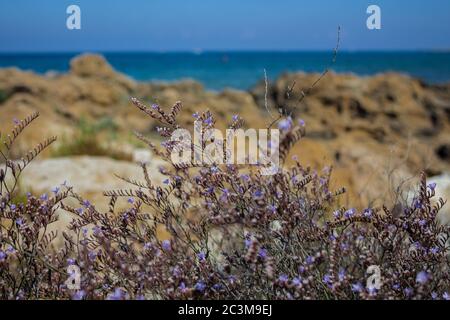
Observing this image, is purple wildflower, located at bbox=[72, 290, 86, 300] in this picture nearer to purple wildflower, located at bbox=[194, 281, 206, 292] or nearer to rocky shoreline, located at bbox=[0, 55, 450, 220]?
purple wildflower, located at bbox=[194, 281, 206, 292]

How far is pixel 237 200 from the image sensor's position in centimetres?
242

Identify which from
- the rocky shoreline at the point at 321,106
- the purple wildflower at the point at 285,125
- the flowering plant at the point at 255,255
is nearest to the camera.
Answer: the purple wildflower at the point at 285,125

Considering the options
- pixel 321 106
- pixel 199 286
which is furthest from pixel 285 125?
pixel 321 106

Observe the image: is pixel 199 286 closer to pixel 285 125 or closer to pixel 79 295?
pixel 79 295

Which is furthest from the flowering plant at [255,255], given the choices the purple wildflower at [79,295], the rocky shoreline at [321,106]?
the rocky shoreline at [321,106]

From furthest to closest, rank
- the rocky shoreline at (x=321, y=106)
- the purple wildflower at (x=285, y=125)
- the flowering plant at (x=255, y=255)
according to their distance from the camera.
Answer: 1. the rocky shoreline at (x=321, y=106)
2. the flowering plant at (x=255, y=255)
3. the purple wildflower at (x=285, y=125)

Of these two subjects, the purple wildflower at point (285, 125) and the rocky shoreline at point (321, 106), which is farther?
the rocky shoreline at point (321, 106)

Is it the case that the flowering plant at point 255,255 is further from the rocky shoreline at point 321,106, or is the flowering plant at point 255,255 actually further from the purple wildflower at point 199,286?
the rocky shoreline at point 321,106

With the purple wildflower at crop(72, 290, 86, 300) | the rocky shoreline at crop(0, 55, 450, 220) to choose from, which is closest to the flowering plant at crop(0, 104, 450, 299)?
the purple wildflower at crop(72, 290, 86, 300)

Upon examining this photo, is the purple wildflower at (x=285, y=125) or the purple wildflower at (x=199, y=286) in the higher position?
the purple wildflower at (x=285, y=125)

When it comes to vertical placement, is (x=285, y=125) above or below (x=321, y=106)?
above
